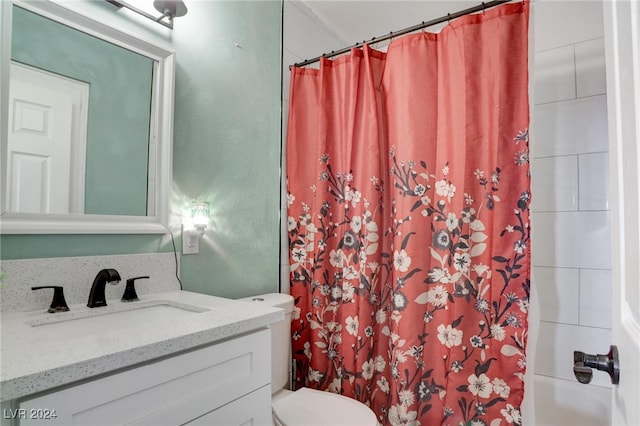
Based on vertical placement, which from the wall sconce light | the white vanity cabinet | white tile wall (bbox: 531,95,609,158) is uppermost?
white tile wall (bbox: 531,95,609,158)

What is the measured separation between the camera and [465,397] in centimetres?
142

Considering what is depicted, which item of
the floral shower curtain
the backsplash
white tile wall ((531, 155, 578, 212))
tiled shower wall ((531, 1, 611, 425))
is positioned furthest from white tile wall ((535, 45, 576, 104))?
the backsplash

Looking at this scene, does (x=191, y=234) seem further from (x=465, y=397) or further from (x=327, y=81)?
(x=465, y=397)

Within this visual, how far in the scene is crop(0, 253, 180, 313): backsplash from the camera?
39.6 inches

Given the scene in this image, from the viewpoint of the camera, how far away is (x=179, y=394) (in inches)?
32.9

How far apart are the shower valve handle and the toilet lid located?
89 centimetres

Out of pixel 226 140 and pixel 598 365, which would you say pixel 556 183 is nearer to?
pixel 598 365

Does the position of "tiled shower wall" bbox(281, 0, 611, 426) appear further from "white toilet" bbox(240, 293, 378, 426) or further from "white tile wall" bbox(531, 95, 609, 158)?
"white toilet" bbox(240, 293, 378, 426)

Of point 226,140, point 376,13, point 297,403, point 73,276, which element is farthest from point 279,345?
point 376,13

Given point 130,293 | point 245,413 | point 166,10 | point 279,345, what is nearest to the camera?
point 245,413

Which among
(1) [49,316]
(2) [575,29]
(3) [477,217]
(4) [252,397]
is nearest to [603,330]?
(3) [477,217]

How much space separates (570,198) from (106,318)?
2157 millimetres

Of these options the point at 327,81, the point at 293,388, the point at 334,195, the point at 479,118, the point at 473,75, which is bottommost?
the point at 293,388

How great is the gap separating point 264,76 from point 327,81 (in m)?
0.33
